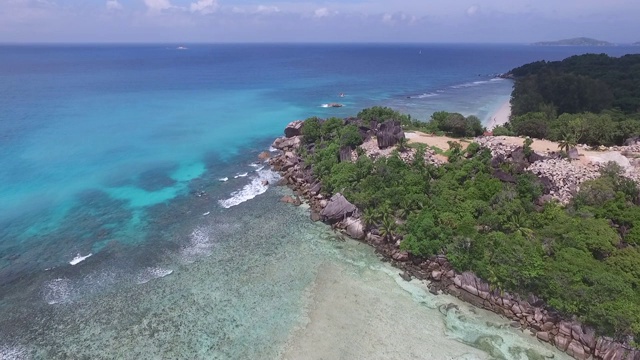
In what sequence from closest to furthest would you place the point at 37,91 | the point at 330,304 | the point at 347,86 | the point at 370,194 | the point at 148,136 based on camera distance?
the point at 330,304
the point at 370,194
the point at 148,136
the point at 37,91
the point at 347,86

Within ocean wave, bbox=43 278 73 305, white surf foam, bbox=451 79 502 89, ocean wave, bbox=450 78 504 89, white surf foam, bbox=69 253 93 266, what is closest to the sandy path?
white surf foam, bbox=69 253 93 266

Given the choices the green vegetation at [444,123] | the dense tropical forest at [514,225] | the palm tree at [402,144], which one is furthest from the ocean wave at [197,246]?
the green vegetation at [444,123]

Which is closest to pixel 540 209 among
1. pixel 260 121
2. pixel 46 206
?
pixel 46 206

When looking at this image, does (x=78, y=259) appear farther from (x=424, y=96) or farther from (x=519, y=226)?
(x=424, y=96)

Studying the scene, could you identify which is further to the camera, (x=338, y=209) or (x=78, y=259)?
(x=338, y=209)

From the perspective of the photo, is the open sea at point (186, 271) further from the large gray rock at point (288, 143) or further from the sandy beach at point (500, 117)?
the sandy beach at point (500, 117)

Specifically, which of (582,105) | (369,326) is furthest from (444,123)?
(582,105)

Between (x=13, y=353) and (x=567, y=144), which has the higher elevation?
(x=567, y=144)

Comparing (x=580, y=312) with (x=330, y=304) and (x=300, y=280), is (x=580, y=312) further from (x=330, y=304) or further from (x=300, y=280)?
(x=300, y=280)
